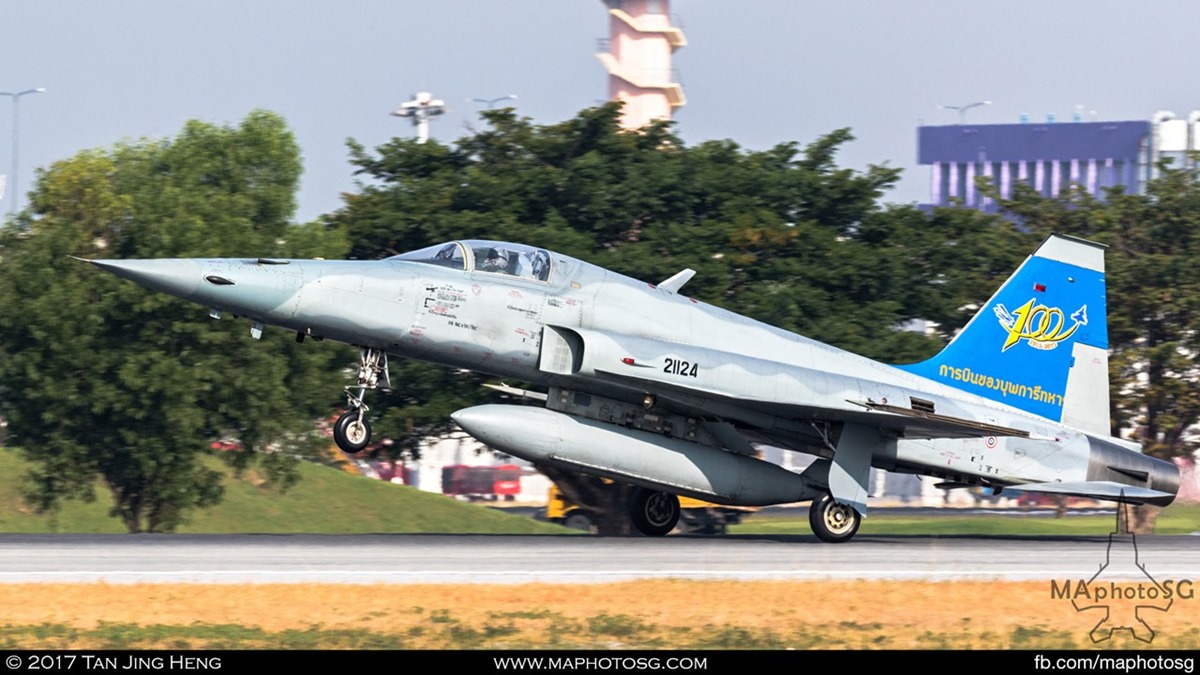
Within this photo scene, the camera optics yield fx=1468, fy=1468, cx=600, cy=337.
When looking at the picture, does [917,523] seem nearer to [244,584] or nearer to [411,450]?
[411,450]

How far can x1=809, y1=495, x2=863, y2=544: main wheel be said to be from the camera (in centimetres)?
1911

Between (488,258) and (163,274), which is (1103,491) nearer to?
(488,258)

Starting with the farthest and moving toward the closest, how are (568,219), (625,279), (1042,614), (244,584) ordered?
(568,219) → (625,279) → (244,584) → (1042,614)

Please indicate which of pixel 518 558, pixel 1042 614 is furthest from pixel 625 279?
pixel 1042 614

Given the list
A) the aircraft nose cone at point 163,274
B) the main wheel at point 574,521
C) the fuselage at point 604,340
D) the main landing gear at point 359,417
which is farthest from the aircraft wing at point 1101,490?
the main wheel at point 574,521

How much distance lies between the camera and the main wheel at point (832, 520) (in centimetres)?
1911

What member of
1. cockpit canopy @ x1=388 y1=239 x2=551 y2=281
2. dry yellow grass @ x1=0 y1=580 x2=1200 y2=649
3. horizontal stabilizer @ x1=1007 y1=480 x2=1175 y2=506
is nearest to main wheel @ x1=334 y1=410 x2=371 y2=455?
cockpit canopy @ x1=388 y1=239 x2=551 y2=281

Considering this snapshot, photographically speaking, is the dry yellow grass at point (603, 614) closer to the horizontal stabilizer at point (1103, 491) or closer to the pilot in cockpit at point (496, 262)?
the pilot in cockpit at point (496, 262)

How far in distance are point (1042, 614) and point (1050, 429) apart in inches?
329

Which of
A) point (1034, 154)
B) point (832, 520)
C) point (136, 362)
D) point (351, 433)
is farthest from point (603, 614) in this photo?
point (1034, 154)

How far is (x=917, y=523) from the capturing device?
184ft

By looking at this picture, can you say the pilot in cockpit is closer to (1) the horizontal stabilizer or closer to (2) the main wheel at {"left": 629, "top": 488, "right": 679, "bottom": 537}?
(2) the main wheel at {"left": 629, "top": 488, "right": 679, "bottom": 537}

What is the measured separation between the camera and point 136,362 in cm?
2889

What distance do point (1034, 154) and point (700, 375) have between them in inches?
5502
